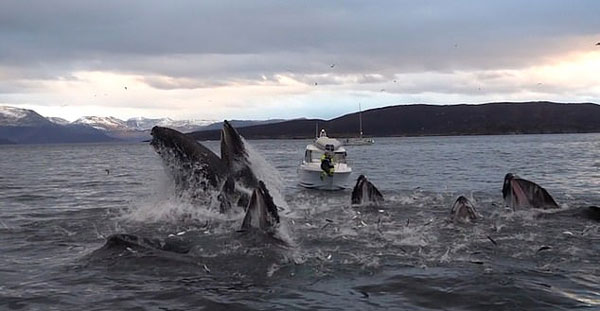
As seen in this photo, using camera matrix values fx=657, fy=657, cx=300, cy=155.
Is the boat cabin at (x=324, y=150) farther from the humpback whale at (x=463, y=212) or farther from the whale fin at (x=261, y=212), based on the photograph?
the whale fin at (x=261, y=212)

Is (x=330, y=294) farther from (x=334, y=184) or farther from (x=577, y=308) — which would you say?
(x=334, y=184)

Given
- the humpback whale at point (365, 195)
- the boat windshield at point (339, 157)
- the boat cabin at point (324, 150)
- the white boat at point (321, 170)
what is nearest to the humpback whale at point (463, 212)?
the humpback whale at point (365, 195)

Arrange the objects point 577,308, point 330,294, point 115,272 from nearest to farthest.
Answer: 1. point 577,308
2. point 330,294
3. point 115,272

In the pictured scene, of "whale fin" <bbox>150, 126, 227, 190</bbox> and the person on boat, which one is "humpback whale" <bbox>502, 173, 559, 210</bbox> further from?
the person on boat

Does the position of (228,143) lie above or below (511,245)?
above

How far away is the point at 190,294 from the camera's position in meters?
10.7

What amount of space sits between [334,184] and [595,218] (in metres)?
16.4

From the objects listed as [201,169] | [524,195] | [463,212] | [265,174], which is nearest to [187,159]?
[201,169]

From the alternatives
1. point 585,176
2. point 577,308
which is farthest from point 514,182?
point 585,176

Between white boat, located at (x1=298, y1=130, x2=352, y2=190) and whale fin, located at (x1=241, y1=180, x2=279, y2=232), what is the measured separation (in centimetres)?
1763

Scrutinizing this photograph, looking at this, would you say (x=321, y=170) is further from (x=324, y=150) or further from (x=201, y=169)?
(x=201, y=169)

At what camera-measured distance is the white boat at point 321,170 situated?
33.1m

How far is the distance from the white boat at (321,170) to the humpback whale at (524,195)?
13383 millimetres

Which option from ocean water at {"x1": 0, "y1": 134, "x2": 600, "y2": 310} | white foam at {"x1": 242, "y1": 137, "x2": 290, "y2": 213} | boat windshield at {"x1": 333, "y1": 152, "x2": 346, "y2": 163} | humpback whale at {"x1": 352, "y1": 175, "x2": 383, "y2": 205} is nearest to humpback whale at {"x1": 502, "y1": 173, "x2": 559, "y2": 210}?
ocean water at {"x1": 0, "y1": 134, "x2": 600, "y2": 310}
